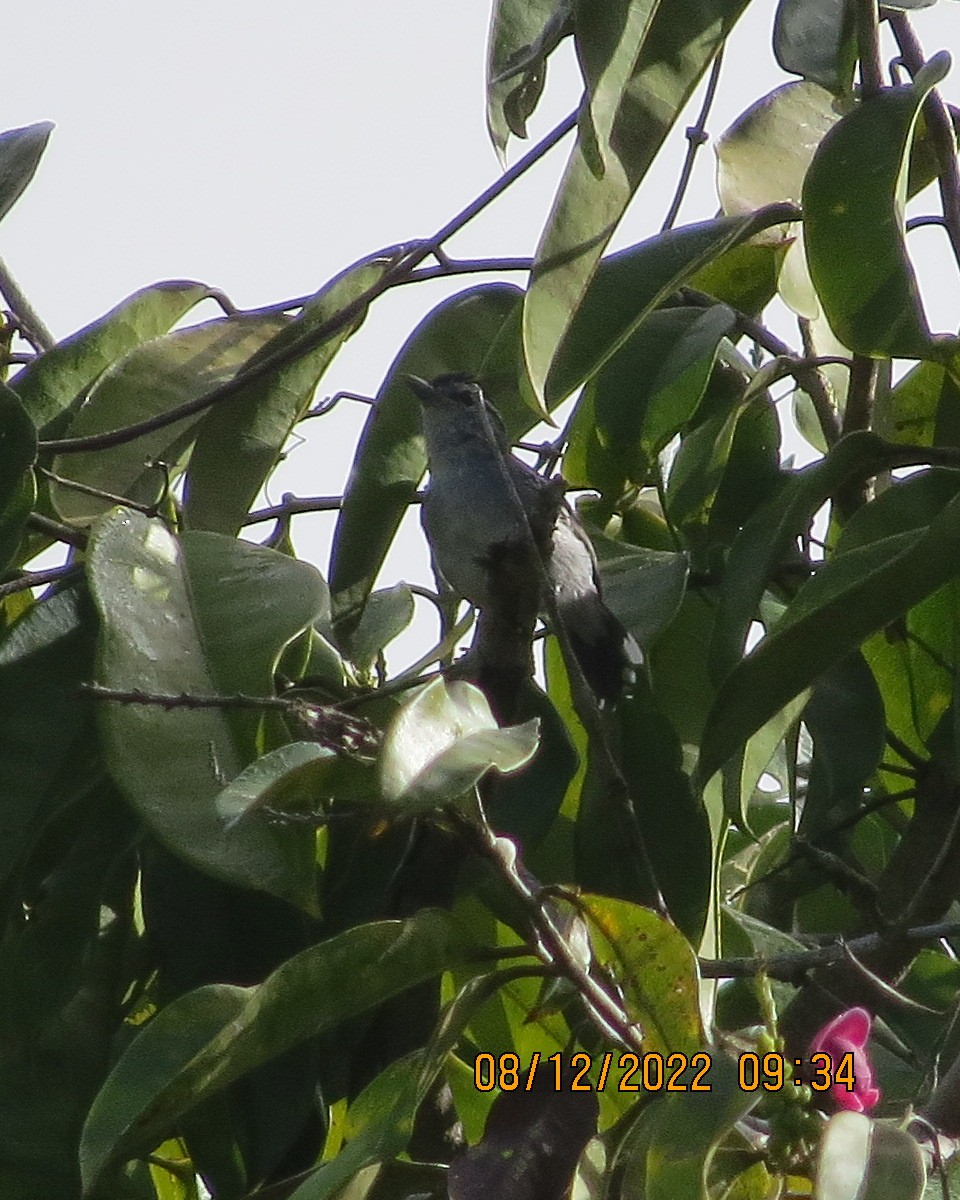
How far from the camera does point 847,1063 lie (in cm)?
137

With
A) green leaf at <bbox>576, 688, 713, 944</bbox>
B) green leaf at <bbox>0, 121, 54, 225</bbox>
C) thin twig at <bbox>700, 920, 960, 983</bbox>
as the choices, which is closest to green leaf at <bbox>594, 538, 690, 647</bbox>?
green leaf at <bbox>576, 688, 713, 944</bbox>

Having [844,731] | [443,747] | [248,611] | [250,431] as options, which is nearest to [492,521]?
[250,431]

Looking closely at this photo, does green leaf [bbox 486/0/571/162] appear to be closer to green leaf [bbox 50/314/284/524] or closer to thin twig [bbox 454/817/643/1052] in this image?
green leaf [bbox 50/314/284/524]

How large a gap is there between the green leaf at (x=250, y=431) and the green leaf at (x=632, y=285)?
14.6 inches

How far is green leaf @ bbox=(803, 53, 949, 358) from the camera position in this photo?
169 centimetres

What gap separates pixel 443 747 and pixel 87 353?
1.00 metres

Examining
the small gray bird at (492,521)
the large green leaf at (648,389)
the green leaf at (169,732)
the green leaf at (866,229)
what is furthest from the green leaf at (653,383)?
the green leaf at (169,732)

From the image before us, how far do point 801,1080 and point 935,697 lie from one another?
71 cm

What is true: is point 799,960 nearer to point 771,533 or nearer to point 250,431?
point 771,533

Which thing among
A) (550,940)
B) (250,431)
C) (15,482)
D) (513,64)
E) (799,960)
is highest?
(513,64)

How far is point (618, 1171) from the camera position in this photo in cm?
142

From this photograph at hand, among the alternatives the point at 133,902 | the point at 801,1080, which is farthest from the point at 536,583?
the point at 801,1080

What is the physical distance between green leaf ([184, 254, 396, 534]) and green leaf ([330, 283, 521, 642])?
10cm

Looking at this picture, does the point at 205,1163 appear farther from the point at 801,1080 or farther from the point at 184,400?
the point at 184,400
